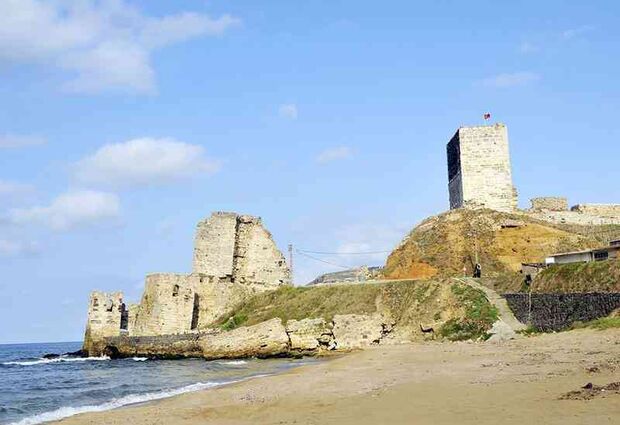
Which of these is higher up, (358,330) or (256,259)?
(256,259)

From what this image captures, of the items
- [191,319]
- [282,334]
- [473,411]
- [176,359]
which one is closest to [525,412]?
[473,411]

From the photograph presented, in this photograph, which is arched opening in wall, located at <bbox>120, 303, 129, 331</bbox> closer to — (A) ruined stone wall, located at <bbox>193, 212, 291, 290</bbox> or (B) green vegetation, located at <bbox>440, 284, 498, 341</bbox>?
(A) ruined stone wall, located at <bbox>193, 212, 291, 290</bbox>

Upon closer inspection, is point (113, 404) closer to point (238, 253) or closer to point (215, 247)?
point (215, 247)

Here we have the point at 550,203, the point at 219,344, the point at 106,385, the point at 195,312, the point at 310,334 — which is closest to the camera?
the point at 106,385

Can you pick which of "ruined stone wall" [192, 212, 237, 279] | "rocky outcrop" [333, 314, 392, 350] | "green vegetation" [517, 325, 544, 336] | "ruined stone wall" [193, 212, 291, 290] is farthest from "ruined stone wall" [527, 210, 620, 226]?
"ruined stone wall" [192, 212, 237, 279]

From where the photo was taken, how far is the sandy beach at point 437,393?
1181 cm

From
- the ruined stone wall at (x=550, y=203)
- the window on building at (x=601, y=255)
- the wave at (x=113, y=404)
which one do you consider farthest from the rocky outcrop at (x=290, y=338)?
the ruined stone wall at (x=550, y=203)

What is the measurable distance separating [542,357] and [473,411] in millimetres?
8396

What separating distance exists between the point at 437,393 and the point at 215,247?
35.3 meters

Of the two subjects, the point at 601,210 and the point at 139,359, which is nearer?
the point at 139,359

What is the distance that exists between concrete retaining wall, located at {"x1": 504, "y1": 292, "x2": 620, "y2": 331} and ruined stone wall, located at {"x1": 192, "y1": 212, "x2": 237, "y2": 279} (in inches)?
953

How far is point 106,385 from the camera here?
2703 centimetres

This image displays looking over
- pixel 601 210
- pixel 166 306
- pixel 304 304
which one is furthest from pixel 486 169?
pixel 166 306

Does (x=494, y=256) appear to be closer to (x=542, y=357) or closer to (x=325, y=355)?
(x=325, y=355)
